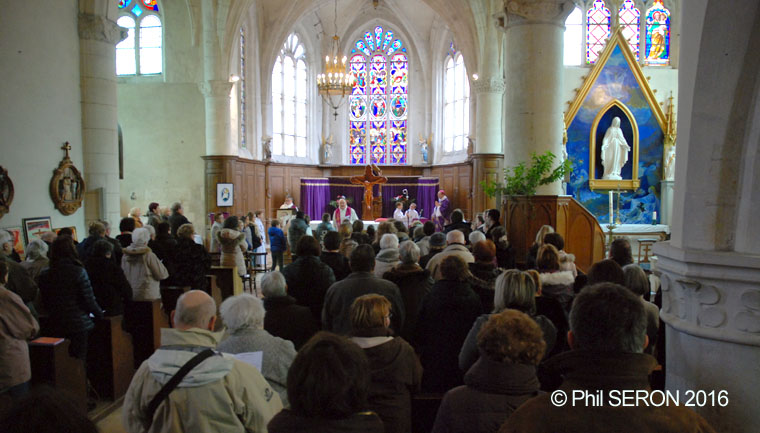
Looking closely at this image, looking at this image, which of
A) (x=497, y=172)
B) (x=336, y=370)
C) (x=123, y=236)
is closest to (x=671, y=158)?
(x=497, y=172)

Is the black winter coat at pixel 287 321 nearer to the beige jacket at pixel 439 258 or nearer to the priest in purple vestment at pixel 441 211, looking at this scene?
the beige jacket at pixel 439 258

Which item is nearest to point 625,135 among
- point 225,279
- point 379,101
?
point 225,279

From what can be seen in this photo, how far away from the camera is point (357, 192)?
2153 cm

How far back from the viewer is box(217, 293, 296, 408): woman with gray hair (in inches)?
110

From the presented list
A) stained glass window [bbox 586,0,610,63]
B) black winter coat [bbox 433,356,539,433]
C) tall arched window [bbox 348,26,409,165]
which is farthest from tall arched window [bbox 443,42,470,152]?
black winter coat [bbox 433,356,539,433]

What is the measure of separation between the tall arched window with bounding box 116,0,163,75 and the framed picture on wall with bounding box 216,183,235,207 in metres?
3.78

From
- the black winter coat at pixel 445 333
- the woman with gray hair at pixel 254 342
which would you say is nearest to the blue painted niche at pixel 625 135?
the black winter coat at pixel 445 333

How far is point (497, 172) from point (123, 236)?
1280cm

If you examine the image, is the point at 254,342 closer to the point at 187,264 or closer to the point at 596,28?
the point at 187,264

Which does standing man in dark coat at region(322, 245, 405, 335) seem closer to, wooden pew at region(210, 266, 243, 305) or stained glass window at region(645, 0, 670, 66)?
wooden pew at region(210, 266, 243, 305)

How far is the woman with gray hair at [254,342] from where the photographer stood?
2793 mm

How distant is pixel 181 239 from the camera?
253 inches

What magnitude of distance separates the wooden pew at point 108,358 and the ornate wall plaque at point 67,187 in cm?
468

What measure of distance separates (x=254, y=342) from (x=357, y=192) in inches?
740
